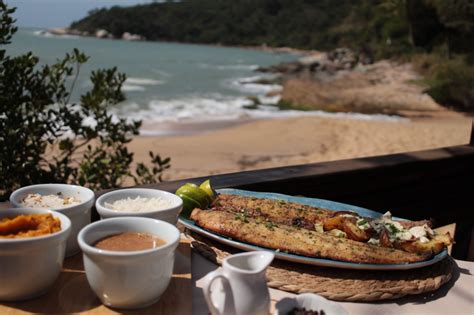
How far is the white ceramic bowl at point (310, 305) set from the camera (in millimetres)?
1229

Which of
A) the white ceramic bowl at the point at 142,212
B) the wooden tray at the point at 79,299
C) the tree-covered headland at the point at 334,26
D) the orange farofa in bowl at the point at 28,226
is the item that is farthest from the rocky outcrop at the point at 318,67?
the orange farofa in bowl at the point at 28,226

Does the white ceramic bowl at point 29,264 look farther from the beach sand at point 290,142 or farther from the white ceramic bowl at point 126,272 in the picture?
the beach sand at point 290,142

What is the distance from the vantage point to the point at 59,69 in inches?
134

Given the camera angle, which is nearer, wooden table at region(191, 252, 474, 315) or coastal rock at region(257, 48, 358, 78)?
wooden table at region(191, 252, 474, 315)

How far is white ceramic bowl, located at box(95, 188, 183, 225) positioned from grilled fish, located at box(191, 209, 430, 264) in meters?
0.13

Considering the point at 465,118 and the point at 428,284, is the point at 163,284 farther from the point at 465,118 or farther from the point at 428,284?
the point at 465,118

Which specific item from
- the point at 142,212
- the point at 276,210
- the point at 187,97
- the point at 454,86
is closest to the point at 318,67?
the point at 187,97

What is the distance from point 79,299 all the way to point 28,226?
0.21 metres

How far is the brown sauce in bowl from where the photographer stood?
1.27m

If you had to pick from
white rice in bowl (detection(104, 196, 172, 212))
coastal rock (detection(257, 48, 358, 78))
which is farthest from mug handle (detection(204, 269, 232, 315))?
coastal rock (detection(257, 48, 358, 78))

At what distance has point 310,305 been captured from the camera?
1255 mm

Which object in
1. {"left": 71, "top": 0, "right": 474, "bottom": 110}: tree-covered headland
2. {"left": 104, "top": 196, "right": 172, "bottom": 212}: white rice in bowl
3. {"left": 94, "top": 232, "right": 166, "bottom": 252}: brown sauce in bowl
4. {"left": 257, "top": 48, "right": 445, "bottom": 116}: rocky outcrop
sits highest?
{"left": 71, "top": 0, "right": 474, "bottom": 110}: tree-covered headland

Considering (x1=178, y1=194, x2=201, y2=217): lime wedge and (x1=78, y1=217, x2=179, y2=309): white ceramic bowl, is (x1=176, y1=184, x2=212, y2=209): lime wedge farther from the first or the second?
(x1=78, y1=217, x2=179, y2=309): white ceramic bowl

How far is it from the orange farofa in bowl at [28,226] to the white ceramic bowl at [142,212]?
0.18m
